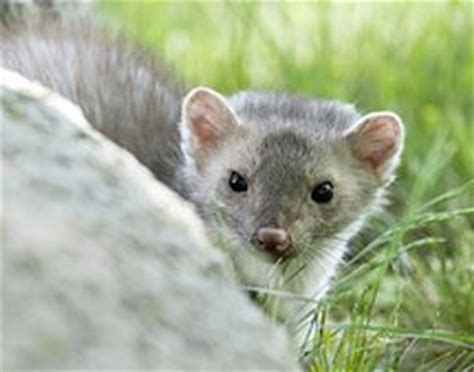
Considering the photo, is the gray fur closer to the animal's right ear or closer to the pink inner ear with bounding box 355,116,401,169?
the animal's right ear

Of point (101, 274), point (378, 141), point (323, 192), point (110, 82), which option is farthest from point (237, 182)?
point (101, 274)

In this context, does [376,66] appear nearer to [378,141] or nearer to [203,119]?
[378,141]

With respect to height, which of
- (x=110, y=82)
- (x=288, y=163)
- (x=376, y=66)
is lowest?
(x=376, y=66)

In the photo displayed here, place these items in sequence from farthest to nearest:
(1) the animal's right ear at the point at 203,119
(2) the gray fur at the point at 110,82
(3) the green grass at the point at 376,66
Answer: (3) the green grass at the point at 376,66, (2) the gray fur at the point at 110,82, (1) the animal's right ear at the point at 203,119

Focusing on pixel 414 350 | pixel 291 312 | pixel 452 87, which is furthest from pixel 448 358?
pixel 452 87

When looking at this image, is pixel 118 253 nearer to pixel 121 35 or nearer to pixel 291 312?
pixel 291 312

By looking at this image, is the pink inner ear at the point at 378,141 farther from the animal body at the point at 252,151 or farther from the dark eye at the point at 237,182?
the dark eye at the point at 237,182

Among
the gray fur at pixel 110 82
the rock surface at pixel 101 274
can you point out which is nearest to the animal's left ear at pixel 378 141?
the gray fur at pixel 110 82

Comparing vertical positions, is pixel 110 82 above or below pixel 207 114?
below
